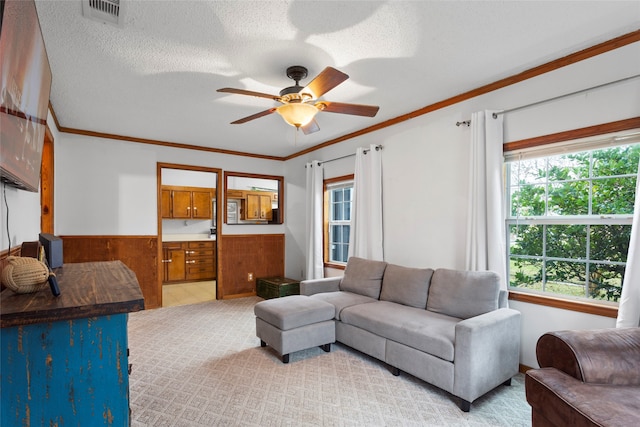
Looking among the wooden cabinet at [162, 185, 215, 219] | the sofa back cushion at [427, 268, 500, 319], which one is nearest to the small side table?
the sofa back cushion at [427, 268, 500, 319]

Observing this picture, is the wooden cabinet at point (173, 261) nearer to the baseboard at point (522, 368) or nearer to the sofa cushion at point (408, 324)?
the sofa cushion at point (408, 324)

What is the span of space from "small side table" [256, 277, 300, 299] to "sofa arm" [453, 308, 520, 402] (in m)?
3.04

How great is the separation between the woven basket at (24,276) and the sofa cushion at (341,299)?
2518 millimetres

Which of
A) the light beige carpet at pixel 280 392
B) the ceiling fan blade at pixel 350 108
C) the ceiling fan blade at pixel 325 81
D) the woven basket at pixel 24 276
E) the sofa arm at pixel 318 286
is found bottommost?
the light beige carpet at pixel 280 392

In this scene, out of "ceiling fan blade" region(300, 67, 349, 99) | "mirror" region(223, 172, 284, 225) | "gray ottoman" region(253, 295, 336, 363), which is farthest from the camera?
"mirror" region(223, 172, 284, 225)

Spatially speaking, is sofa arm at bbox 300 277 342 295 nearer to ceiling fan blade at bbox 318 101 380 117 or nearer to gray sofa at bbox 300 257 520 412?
gray sofa at bbox 300 257 520 412

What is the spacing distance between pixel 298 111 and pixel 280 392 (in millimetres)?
2127

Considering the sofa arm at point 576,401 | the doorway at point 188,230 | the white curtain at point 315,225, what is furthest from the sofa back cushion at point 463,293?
the doorway at point 188,230

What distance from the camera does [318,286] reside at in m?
3.83

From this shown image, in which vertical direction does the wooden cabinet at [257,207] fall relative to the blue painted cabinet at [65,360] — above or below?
above

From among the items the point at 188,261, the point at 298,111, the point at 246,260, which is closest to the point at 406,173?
the point at 298,111

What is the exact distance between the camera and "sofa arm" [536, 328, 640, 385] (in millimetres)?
1606

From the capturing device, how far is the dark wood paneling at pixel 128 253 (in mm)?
4312

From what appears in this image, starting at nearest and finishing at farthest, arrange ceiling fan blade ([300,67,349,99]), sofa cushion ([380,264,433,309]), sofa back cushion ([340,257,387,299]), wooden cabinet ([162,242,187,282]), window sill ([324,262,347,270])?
ceiling fan blade ([300,67,349,99]), sofa cushion ([380,264,433,309]), sofa back cushion ([340,257,387,299]), window sill ([324,262,347,270]), wooden cabinet ([162,242,187,282])
